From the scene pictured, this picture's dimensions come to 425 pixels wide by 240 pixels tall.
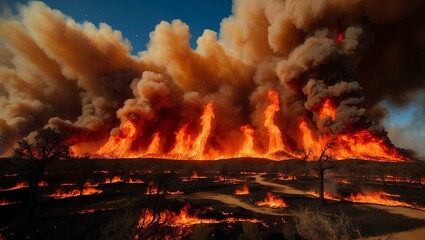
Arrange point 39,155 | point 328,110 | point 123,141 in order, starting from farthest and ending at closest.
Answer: point 123,141 → point 328,110 → point 39,155

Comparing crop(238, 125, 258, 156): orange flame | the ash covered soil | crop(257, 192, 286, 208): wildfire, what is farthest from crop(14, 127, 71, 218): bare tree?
crop(238, 125, 258, 156): orange flame

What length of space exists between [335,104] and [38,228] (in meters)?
67.4

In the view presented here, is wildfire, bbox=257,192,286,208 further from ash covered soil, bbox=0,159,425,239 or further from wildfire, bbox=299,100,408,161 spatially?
wildfire, bbox=299,100,408,161

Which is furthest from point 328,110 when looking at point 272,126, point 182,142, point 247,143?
point 182,142

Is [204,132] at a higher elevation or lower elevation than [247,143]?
higher

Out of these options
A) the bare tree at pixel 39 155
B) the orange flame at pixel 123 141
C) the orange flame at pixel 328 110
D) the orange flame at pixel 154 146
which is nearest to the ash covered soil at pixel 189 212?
the bare tree at pixel 39 155

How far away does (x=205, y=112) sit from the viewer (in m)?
85.6

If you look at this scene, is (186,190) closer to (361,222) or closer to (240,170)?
(361,222)

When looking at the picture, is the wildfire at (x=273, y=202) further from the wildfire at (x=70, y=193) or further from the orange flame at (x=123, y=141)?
the orange flame at (x=123, y=141)

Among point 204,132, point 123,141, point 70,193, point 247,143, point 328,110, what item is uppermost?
point 328,110

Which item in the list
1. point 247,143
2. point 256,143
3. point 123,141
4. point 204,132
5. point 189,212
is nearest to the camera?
point 189,212

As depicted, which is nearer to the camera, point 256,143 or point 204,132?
point 204,132

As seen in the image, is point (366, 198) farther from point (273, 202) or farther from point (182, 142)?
point (182, 142)

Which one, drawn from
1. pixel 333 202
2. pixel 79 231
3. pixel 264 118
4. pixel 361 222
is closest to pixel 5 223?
pixel 79 231
